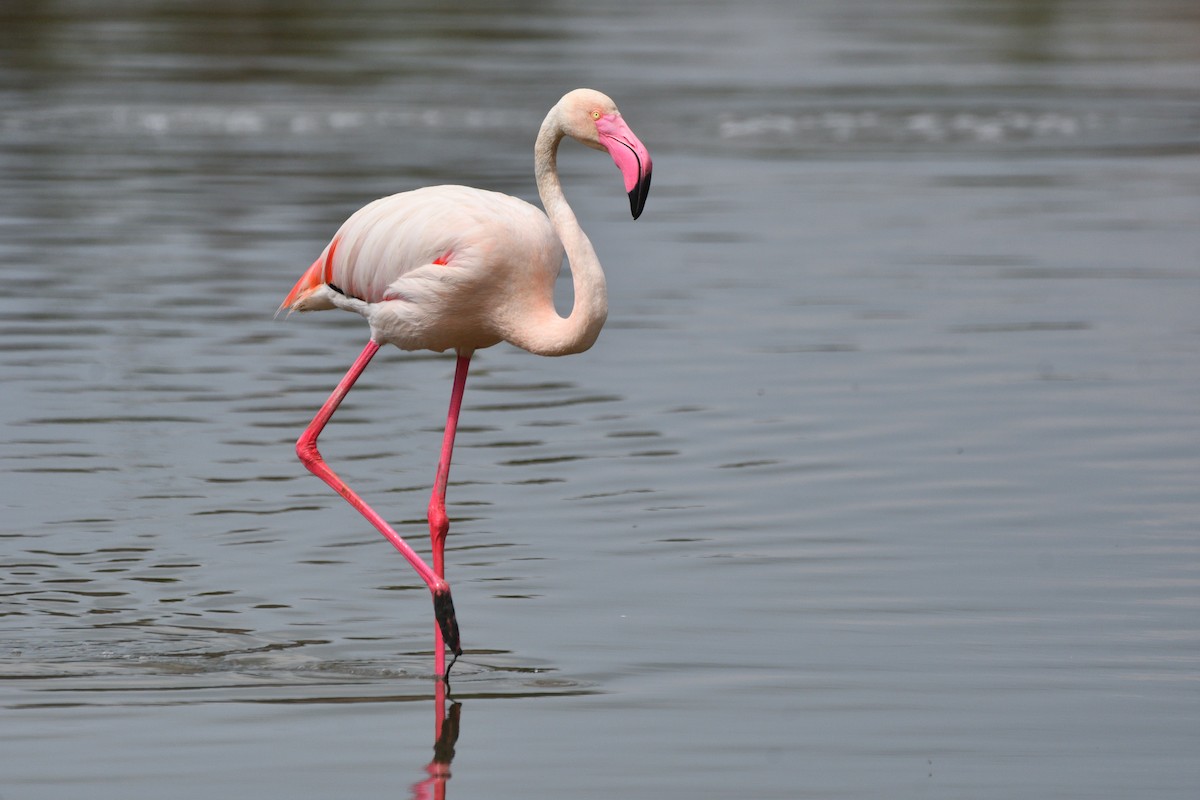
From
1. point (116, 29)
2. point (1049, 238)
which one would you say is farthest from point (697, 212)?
point (116, 29)

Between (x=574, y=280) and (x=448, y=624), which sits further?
(x=574, y=280)

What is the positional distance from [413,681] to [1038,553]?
236 centimetres

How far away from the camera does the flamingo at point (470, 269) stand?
6285 millimetres

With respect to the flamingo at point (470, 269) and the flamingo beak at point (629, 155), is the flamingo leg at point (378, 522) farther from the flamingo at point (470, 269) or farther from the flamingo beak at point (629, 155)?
the flamingo beak at point (629, 155)

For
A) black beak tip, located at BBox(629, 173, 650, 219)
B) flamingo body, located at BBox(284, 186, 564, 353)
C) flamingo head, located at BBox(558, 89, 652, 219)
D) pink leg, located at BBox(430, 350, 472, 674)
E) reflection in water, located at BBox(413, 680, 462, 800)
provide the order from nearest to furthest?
reflection in water, located at BBox(413, 680, 462, 800) < black beak tip, located at BBox(629, 173, 650, 219) < flamingo head, located at BBox(558, 89, 652, 219) < flamingo body, located at BBox(284, 186, 564, 353) < pink leg, located at BBox(430, 350, 472, 674)

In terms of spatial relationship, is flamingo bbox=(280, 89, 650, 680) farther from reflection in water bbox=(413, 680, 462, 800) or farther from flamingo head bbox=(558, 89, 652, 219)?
reflection in water bbox=(413, 680, 462, 800)

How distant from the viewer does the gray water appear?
5.54 metres

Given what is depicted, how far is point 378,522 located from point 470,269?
834 mm

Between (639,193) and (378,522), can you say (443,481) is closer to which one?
(378,522)

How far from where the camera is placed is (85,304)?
37.9 feet

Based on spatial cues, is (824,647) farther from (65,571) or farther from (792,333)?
(792,333)

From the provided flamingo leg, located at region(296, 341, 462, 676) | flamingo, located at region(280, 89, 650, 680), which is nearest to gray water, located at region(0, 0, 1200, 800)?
flamingo leg, located at region(296, 341, 462, 676)

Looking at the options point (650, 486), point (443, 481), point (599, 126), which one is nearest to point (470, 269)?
point (599, 126)

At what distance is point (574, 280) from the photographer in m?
6.42
